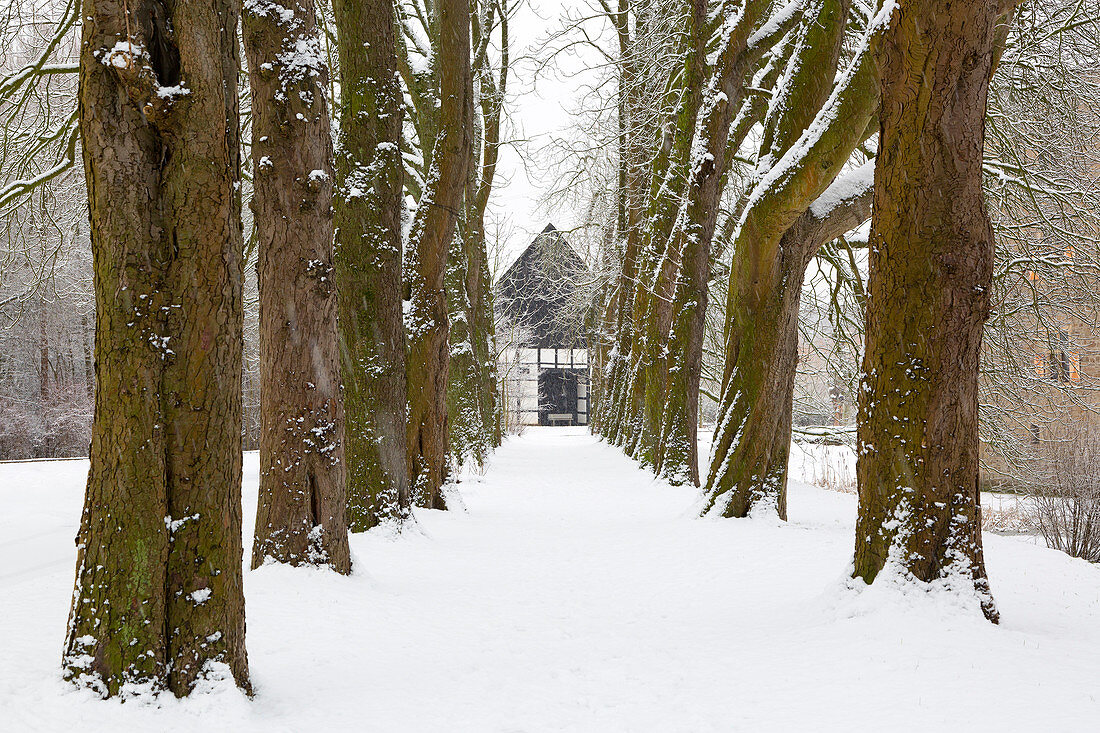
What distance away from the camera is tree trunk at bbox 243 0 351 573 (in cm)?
531

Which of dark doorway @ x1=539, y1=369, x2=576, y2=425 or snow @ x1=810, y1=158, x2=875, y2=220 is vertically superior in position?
snow @ x1=810, y1=158, x2=875, y2=220

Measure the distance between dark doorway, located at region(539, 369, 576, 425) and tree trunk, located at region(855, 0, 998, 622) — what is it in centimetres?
4924

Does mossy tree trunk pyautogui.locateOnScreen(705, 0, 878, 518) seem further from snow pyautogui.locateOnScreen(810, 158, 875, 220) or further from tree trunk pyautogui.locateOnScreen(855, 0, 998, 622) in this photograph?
tree trunk pyautogui.locateOnScreen(855, 0, 998, 622)

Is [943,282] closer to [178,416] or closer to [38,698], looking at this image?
[178,416]

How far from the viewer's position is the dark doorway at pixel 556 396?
177ft

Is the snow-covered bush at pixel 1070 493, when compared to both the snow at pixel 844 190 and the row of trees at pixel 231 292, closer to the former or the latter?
the snow at pixel 844 190

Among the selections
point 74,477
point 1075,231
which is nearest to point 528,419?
point 74,477

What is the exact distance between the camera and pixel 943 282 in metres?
4.37

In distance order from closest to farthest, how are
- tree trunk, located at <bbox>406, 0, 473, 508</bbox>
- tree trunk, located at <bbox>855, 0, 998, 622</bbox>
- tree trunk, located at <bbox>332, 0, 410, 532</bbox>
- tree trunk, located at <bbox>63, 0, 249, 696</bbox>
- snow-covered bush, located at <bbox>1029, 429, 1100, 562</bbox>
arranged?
1. tree trunk, located at <bbox>63, 0, 249, 696</bbox>
2. tree trunk, located at <bbox>855, 0, 998, 622</bbox>
3. tree trunk, located at <bbox>332, 0, 410, 532</bbox>
4. tree trunk, located at <bbox>406, 0, 473, 508</bbox>
5. snow-covered bush, located at <bbox>1029, 429, 1100, 562</bbox>

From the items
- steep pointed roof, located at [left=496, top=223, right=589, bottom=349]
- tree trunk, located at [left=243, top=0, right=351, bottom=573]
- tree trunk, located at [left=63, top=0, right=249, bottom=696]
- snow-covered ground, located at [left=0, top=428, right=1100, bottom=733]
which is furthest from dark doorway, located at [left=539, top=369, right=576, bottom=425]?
tree trunk, located at [left=63, top=0, right=249, bottom=696]

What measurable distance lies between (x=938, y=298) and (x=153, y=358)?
149 inches

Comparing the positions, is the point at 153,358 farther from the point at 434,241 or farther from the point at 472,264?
the point at 472,264

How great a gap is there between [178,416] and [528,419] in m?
49.8

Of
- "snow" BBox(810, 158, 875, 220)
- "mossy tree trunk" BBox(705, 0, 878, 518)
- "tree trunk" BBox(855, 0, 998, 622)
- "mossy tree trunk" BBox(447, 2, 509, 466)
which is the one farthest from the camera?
"mossy tree trunk" BBox(447, 2, 509, 466)
